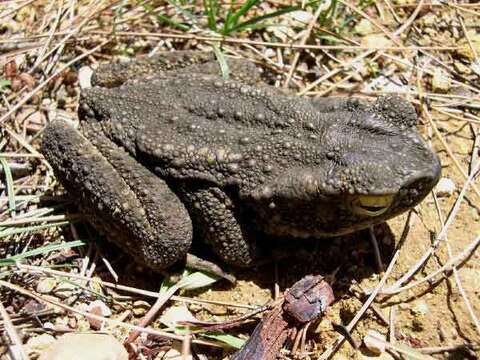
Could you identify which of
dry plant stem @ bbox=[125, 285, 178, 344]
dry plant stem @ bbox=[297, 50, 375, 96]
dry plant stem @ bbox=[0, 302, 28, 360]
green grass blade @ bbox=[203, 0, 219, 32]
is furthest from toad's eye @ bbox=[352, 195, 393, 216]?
green grass blade @ bbox=[203, 0, 219, 32]

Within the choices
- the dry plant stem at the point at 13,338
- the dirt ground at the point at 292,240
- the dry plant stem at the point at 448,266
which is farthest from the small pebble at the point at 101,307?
the dry plant stem at the point at 448,266

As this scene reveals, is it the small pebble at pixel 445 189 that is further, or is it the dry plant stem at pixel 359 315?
→ the small pebble at pixel 445 189

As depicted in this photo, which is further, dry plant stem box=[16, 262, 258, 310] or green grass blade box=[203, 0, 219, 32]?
green grass blade box=[203, 0, 219, 32]

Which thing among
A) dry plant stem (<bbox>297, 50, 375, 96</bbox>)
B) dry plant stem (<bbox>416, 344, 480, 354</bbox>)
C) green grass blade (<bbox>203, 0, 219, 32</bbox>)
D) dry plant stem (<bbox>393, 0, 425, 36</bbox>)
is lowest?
dry plant stem (<bbox>416, 344, 480, 354</bbox>)

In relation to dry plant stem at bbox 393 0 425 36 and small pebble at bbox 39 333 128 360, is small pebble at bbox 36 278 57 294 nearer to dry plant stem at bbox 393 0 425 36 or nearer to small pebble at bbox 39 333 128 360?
small pebble at bbox 39 333 128 360

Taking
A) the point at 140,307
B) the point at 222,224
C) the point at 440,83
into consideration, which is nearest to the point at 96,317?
the point at 140,307

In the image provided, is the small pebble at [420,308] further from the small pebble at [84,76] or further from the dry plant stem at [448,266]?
the small pebble at [84,76]
